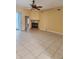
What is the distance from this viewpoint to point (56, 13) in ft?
35.2

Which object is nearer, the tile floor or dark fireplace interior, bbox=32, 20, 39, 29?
the tile floor

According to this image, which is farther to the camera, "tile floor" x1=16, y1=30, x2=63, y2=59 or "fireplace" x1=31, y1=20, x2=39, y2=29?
"fireplace" x1=31, y1=20, x2=39, y2=29

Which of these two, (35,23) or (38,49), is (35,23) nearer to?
(35,23)

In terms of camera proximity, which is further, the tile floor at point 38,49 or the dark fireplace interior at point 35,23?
the dark fireplace interior at point 35,23

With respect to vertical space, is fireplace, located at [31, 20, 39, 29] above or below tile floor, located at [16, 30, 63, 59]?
above

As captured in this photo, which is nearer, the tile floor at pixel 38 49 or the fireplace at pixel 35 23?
the tile floor at pixel 38 49

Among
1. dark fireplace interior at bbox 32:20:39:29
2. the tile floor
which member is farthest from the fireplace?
the tile floor

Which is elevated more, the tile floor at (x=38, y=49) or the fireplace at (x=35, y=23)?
the fireplace at (x=35, y=23)

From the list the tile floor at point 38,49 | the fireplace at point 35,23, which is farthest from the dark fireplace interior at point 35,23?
the tile floor at point 38,49

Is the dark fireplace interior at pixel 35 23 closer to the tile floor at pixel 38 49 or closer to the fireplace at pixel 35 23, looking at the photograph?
the fireplace at pixel 35 23

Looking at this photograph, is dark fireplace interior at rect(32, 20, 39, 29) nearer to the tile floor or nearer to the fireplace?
Answer: the fireplace
